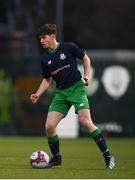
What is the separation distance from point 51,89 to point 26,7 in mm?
28548

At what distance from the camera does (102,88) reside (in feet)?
103

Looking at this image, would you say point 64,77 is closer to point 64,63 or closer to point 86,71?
point 64,63

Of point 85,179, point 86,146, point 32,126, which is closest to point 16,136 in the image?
point 32,126

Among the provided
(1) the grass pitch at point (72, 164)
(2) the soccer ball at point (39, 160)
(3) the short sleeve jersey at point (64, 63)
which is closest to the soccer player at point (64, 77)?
(3) the short sleeve jersey at point (64, 63)

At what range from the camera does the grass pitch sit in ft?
49.3

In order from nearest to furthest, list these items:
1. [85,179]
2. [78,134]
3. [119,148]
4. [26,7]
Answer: [85,179] < [119,148] < [78,134] < [26,7]

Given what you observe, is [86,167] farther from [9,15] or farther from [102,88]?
[9,15]

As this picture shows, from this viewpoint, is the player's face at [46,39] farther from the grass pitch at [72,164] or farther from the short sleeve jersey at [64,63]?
the grass pitch at [72,164]

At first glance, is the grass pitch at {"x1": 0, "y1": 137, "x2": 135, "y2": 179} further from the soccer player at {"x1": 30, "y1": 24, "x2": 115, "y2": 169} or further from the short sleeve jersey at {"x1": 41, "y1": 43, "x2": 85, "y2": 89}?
the short sleeve jersey at {"x1": 41, "y1": 43, "x2": 85, "y2": 89}

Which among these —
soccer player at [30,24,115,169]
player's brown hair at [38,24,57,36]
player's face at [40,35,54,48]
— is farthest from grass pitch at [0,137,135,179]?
player's brown hair at [38,24,57,36]

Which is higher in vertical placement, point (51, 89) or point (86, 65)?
point (86, 65)

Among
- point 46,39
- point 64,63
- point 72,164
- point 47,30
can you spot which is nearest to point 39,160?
point 72,164

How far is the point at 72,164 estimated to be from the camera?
17516 millimetres

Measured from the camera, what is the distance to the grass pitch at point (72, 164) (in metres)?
15.0
